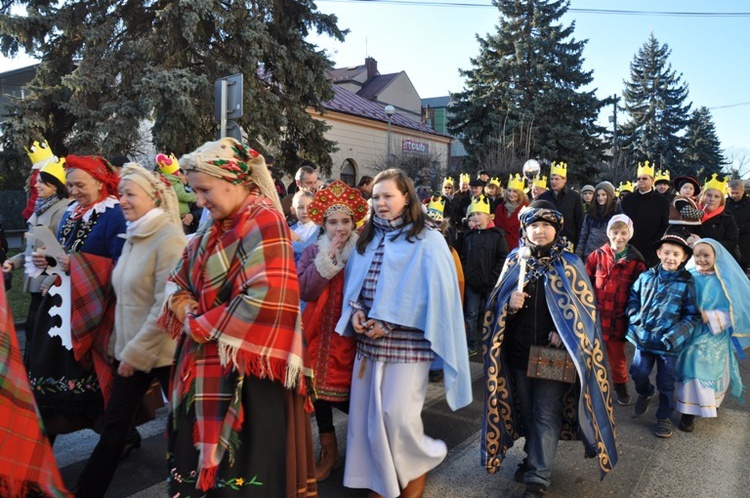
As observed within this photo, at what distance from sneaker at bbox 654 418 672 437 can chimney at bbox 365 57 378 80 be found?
4019 cm

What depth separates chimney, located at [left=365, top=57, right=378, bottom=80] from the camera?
42.6 m

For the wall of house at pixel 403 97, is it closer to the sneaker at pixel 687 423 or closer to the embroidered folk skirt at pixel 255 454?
the sneaker at pixel 687 423

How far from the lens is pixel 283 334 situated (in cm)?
255

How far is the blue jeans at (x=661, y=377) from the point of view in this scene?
194 inches

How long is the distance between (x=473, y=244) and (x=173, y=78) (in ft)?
30.3

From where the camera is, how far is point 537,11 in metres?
29.3

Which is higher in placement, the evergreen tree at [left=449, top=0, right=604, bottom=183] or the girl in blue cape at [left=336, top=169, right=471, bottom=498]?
the evergreen tree at [left=449, top=0, right=604, bottom=183]

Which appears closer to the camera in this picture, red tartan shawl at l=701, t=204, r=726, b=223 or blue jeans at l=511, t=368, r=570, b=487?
blue jeans at l=511, t=368, r=570, b=487

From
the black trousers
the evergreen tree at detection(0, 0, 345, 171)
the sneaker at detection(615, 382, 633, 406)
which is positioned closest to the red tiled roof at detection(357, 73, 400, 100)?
the evergreen tree at detection(0, 0, 345, 171)

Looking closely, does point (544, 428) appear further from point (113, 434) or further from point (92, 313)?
point (92, 313)

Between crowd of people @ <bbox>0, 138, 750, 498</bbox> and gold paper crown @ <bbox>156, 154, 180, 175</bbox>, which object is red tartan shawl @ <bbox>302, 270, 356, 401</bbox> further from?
gold paper crown @ <bbox>156, 154, 180, 175</bbox>

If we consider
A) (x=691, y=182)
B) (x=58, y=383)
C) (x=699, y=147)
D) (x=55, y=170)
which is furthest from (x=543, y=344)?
(x=699, y=147)

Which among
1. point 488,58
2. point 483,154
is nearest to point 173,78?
point 483,154

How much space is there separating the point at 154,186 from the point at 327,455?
7.16 feet
